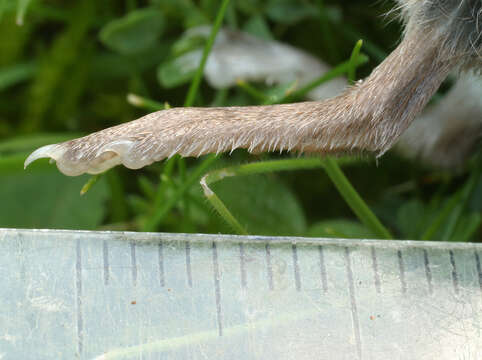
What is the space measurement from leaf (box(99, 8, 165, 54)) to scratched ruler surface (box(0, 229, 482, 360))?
0.79 m

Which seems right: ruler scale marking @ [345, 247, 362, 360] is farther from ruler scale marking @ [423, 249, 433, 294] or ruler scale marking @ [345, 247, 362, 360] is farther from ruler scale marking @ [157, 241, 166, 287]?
ruler scale marking @ [157, 241, 166, 287]

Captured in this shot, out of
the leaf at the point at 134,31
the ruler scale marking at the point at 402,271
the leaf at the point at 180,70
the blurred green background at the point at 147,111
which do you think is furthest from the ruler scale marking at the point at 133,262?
the leaf at the point at 134,31

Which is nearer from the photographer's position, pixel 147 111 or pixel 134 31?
pixel 134 31

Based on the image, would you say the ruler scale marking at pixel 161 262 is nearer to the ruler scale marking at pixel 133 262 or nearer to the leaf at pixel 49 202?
the ruler scale marking at pixel 133 262

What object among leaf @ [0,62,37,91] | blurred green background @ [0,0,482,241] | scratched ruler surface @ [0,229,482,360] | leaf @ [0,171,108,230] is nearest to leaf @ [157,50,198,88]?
blurred green background @ [0,0,482,241]

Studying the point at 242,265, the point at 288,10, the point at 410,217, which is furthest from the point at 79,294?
the point at 288,10

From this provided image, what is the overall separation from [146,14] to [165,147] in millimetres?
813

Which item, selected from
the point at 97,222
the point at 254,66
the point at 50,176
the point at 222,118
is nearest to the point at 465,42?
the point at 222,118

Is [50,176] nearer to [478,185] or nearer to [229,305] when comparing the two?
[229,305]

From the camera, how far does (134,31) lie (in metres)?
1.87

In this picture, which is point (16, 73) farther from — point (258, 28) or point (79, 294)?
point (79, 294)

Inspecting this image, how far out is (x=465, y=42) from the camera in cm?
119

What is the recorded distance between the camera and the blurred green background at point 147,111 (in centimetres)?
172

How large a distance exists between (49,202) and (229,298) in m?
0.83
